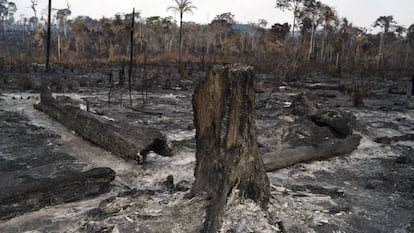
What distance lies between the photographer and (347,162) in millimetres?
6602

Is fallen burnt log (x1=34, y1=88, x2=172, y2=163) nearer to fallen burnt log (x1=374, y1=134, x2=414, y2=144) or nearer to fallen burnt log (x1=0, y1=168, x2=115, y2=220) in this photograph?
fallen burnt log (x1=0, y1=168, x2=115, y2=220)

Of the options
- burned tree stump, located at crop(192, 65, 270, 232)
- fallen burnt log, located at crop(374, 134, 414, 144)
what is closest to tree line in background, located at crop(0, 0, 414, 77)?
fallen burnt log, located at crop(374, 134, 414, 144)

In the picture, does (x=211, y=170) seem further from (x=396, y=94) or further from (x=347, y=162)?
(x=396, y=94)

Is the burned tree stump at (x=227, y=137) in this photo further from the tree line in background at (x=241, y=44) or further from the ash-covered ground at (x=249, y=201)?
the tree line in background at (x=241, y=44)

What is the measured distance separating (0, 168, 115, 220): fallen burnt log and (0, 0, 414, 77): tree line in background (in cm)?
2181

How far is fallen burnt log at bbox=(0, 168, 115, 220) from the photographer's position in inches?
160

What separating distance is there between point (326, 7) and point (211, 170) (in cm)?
3687

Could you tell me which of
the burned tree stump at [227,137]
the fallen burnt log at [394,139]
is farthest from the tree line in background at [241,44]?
the burned tree stump at [227,137]

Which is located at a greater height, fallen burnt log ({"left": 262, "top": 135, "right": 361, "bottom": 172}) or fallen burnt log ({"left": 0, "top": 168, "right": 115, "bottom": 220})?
fallen burnt log ({"left": 262, "top": 135, "right": 361, "bottom": 172})

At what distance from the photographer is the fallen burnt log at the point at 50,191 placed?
407 cm

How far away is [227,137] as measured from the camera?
13.4ft

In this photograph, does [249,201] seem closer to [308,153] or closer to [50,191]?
[50,191]

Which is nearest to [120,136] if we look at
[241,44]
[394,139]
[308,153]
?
[308,153]

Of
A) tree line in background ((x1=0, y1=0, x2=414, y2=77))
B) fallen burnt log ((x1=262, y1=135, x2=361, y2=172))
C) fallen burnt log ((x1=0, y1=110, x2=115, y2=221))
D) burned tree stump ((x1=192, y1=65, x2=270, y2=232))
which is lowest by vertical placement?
fallen burnt log ((x1=0, y1=110, x2=115, y2=221))
